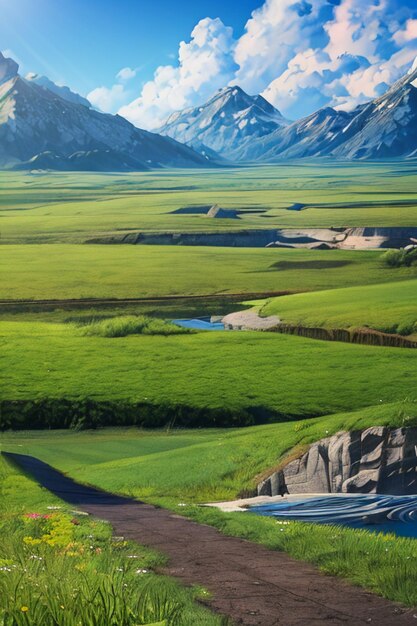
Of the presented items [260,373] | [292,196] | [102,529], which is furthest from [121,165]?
[102,529]

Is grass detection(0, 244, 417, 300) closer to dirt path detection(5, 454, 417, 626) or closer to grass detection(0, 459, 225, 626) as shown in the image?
dirt path detection(5, 454, 417, 626)

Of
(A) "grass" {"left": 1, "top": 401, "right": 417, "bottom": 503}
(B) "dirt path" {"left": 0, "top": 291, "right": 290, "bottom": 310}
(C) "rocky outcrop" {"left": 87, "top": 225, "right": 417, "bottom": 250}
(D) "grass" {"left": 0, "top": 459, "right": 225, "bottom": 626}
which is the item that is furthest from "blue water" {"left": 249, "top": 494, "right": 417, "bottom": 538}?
(C) "rocky outcrop" {"left": 87, "top": 225, "right": 417, "bottom": 250}

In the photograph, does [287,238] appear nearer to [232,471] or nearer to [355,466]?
[232,471]

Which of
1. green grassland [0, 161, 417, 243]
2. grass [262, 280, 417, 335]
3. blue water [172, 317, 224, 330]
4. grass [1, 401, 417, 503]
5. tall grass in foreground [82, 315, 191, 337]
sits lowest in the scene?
grass [1, 401, 417, 503]

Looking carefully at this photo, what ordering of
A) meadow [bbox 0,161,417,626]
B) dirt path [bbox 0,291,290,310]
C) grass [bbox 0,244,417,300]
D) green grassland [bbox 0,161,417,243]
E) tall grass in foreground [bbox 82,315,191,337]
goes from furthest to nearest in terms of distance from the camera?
1. green grassland [bbox 0,161,417,243]
2. grass [bbox 0,244,417,300]
3. dirt path [bbox 0,291,290,310]
4. tall grass in foreground [bbox 82,315,191,337]
5. meadow [bbox 0,161,417,626]

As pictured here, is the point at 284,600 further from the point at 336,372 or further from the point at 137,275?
the point at 137,275

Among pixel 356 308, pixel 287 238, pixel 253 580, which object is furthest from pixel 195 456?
pixel 287 238
